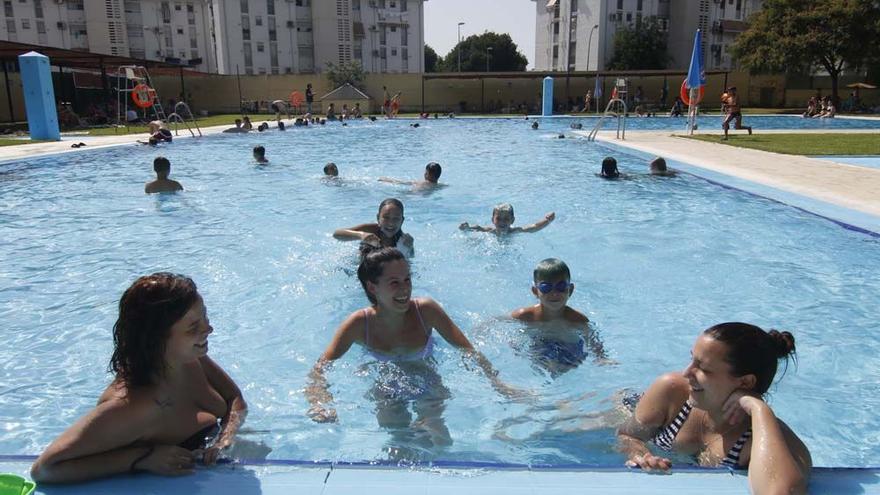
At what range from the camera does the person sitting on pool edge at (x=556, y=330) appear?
3982 mm

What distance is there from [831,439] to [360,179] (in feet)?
34.3

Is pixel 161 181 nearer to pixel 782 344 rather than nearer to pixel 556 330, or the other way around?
pixel 556 330

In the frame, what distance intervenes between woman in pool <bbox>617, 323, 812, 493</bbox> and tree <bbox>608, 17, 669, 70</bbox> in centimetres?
6389

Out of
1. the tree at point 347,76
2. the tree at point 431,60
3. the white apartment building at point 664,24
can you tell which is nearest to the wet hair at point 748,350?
the tree at point 347,76

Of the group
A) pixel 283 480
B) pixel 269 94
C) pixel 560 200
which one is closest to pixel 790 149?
pixel 560 200

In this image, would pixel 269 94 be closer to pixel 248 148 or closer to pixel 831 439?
pixel 248 148

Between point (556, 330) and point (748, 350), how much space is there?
2020 mm

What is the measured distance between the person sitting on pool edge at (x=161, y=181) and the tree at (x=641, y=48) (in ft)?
191

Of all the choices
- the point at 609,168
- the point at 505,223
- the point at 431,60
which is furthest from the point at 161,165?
the point at 431,60

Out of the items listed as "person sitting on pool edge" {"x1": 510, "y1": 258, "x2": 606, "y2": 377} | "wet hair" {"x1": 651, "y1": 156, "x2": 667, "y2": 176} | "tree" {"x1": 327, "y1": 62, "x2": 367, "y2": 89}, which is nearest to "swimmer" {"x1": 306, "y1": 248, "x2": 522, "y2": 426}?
"person sitting on pool edge" {"x1": 510, "y1": 258, "x2": 606, "y2": 377}

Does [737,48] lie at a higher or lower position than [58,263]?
higher

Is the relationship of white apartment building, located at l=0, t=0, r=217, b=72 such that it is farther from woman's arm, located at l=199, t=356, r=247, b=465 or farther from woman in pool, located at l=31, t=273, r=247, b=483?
woman in pool, located at l=31, t=273, r=247, b=483

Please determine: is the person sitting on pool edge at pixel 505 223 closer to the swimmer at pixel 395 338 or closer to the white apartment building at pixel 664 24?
the swimmer at pixel 395 338

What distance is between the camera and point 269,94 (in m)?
46.8
